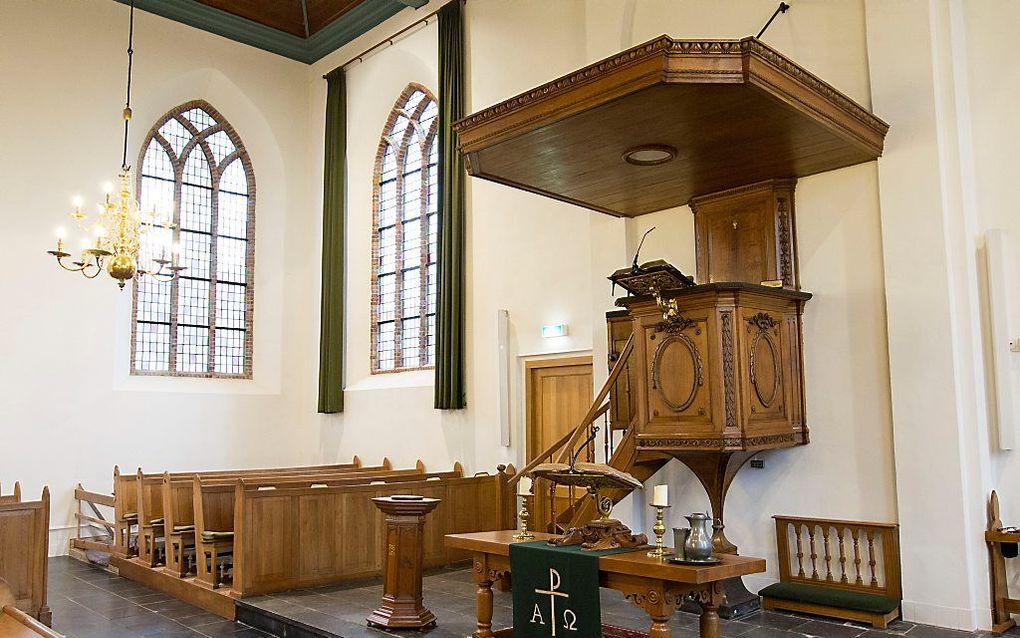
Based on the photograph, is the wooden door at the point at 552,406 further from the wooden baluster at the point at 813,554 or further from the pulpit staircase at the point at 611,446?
the wooden baluster at the point at 813,554

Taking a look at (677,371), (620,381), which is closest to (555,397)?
(620,381)

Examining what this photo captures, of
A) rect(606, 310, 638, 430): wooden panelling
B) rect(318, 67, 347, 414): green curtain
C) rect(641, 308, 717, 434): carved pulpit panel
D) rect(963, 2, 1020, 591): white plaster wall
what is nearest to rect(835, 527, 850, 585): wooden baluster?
rect(963, 2, 1020, 591): white plaster wall

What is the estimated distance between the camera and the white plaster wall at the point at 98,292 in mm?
10289

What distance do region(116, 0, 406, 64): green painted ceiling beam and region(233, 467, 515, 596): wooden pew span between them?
6.59 metres

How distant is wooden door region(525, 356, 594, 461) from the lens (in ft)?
29.1

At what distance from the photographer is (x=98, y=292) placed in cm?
1095

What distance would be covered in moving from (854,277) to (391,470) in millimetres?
6324

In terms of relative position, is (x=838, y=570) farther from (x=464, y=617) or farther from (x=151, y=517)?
(x=151, y=517)

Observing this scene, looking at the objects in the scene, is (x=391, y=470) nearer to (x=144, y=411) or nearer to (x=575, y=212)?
Answer: (x=144, y=411)

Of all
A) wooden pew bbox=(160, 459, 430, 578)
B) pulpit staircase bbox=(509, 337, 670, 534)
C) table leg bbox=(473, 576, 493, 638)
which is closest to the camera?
table leg bbox=(473, 576, 493, 638)

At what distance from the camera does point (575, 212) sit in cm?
904

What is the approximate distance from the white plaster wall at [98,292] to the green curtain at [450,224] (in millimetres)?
3338

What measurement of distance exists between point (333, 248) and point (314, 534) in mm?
5710

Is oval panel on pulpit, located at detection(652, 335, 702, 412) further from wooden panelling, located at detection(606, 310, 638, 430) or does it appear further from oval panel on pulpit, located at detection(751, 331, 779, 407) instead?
wooden panelling, located at detection(606, 310, 638, 430)
